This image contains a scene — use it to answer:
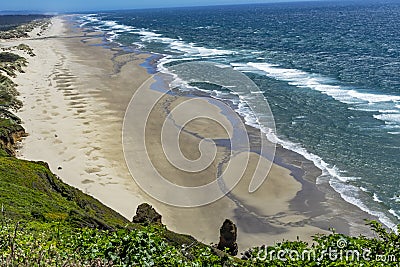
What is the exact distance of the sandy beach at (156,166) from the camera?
1814 cm

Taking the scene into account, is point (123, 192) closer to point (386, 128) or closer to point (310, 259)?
point (310, 259)

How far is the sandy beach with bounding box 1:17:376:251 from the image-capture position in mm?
18141

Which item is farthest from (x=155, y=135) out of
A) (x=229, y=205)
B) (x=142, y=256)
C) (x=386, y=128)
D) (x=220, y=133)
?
(x=142, y=256)

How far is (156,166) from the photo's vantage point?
23.8 m

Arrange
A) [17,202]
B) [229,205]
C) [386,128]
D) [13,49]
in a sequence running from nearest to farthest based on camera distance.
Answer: [17,202], [229,205], [386,128], [13,49]

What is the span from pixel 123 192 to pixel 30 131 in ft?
37.3

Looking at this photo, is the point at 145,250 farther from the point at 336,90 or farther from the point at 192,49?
the point at 192,49

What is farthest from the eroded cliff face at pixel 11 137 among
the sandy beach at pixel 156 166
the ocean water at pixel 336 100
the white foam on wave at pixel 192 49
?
the white foam on wave at pixel 192 49

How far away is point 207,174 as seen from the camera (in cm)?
2264

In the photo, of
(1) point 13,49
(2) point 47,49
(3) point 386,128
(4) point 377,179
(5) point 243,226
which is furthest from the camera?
(2) point 47,49

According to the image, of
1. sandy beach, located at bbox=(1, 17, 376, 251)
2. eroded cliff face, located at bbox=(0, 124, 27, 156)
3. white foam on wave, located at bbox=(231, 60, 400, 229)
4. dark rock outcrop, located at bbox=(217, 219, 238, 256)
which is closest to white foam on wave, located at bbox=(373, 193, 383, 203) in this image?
white foam on wave, located at bbox=(231, 60, 400, 229)

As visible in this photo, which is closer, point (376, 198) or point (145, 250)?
point (145, 250)

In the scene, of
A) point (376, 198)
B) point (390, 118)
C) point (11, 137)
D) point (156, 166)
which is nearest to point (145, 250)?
point (376, 198)

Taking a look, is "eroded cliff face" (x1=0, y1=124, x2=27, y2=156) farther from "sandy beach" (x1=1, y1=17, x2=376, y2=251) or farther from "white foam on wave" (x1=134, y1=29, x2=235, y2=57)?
"white foam on wave" (x1=134, y1=29, x2=235, y2=57)
